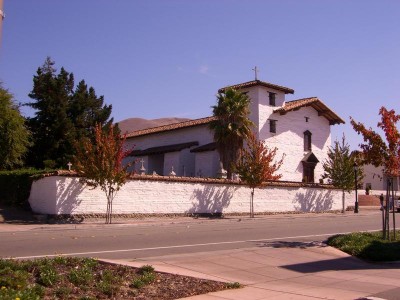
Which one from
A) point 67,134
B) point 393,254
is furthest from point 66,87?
point 393,254

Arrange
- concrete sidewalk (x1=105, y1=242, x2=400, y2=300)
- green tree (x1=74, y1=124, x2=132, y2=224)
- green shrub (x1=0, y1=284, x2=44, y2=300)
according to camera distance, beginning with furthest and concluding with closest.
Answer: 1. green tree (x1=74, y1=124, x2=132, y2=224)
2. concrete sidewalk (x1=105, y1=242, x2=400, y2=300)
3. green shrub (x1=0, y1=284, x2=44, y2=300)

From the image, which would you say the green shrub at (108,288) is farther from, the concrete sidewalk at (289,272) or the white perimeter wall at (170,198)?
the white perimeter wall at (170,198)

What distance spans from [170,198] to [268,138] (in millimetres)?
16600

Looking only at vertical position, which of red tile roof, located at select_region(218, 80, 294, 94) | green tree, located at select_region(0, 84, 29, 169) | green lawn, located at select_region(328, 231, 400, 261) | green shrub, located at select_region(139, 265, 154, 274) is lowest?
green lawn, located at select_region(328, 231, 400, 261)

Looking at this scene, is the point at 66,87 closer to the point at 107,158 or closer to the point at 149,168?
the point at 149,168

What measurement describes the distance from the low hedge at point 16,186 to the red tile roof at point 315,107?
934 inches

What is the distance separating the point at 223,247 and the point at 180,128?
32111mm

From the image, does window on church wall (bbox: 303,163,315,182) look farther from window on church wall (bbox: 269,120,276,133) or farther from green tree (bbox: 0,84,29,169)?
green tree (bbox: 0,84,29,169)

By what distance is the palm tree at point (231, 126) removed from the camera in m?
33.9

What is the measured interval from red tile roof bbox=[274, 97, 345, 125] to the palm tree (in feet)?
33.4

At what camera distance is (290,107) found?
146ft

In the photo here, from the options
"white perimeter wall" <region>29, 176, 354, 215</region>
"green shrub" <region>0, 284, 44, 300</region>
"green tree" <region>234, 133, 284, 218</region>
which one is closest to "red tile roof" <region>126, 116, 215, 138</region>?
"white perimeter wall" <region>29, 176, 354, 215</region>

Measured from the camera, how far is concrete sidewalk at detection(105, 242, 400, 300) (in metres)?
8.37

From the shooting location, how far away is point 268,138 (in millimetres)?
43031
